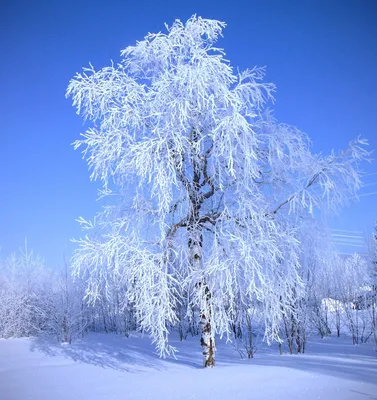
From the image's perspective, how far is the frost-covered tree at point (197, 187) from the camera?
7.85m

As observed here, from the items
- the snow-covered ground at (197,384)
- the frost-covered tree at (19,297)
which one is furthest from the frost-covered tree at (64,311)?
the snow-covered ground at (197,384)

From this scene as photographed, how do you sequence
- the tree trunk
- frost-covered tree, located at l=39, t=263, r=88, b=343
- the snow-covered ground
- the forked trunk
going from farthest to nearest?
frost-covered tree, located at l=39, t=263, r=88, b=343
the tree trunk
the forked trunk
the snow-covered ground

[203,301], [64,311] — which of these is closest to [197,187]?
[203,301]

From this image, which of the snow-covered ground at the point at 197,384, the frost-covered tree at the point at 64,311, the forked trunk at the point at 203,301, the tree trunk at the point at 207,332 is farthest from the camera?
the frost-covered tree at the point at 64,311

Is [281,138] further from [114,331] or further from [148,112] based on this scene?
[114,331]

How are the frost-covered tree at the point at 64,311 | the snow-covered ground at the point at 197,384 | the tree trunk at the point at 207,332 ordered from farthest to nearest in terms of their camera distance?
1. the frost-covered tree at the point at 64,311
2. the tree trunk at the point at 207,332
3. the snow-covered ground at the point at 197,384

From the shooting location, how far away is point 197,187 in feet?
29.6

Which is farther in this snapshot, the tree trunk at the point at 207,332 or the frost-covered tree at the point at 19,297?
the frost-covered tree at the point at 19,297

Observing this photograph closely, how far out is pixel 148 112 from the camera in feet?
29.5

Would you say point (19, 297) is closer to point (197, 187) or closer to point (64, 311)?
point (64, 311)

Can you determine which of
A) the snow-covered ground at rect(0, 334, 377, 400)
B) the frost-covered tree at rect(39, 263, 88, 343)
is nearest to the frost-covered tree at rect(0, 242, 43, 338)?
the frost-covered tree at rect(39, 263, 88, 343)

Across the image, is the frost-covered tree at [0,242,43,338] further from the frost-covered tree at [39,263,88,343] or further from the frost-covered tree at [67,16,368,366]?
the frost-covered tree at [67,16,368,366]

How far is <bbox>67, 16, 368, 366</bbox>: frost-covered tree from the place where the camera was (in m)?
Result: 7.85

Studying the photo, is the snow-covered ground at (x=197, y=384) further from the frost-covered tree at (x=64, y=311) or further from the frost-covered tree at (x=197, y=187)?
the frost-covered tree at (x=64, y=311)
